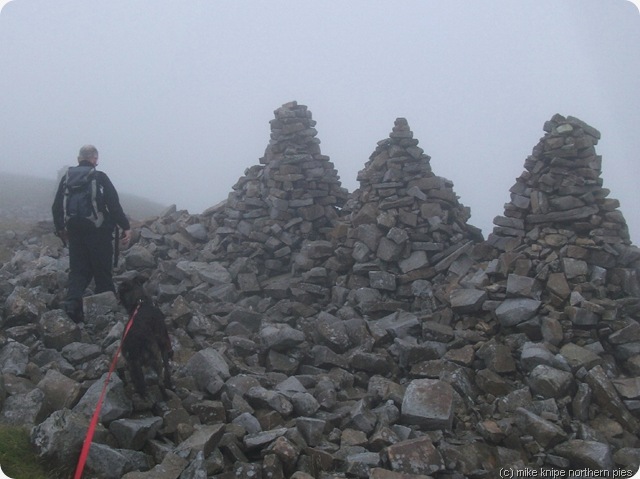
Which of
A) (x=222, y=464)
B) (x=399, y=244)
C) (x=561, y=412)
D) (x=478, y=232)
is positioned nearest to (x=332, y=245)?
(x=399, y=244)

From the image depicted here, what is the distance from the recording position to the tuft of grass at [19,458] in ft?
20.3

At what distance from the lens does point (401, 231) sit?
13352mm

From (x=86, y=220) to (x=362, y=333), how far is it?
16.8ft

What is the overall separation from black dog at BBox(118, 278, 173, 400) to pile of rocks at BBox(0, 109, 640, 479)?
267 millimetres

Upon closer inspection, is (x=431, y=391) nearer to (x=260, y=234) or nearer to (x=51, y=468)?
(x=51, y=468)

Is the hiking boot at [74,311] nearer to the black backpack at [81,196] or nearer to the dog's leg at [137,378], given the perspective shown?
the black backpack at [81,196]

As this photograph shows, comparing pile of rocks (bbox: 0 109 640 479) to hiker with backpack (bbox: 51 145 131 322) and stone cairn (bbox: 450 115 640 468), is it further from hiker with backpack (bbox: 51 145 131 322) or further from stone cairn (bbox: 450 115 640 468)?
hiker with backpack (bbox: 51 145 131 322)

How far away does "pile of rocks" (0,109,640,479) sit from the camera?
283 inches

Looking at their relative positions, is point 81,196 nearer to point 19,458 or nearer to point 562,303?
point 19,458

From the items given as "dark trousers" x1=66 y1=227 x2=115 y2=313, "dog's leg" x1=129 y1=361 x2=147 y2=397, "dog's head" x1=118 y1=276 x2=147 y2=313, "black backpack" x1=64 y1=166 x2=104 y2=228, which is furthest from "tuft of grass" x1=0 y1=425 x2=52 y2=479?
"black backpack" x1=64 y1=166 x2=104 y2=228

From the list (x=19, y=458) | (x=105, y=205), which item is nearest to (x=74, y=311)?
(x=105, y=205)

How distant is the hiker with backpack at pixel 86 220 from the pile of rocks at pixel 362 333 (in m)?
0.51

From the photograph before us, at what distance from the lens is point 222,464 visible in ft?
21.6

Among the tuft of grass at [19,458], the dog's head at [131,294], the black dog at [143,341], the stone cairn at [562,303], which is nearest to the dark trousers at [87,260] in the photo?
Answer: the dog's head at [131,294]
